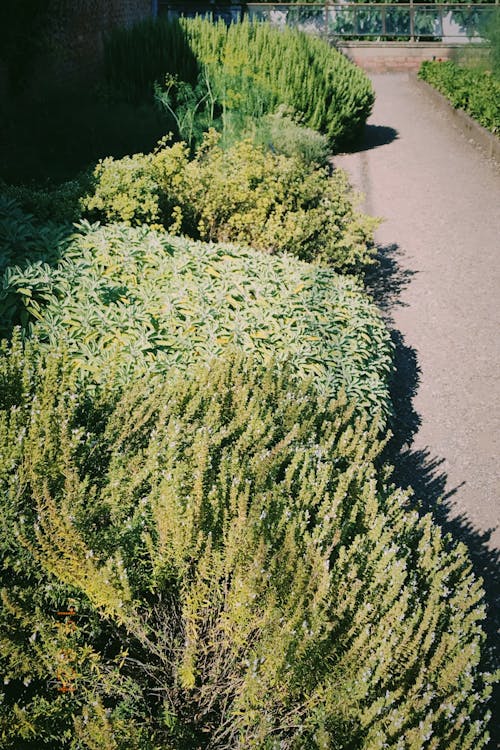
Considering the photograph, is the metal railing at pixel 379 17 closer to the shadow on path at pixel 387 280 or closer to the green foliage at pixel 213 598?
the shadow on path at pixel 387 280

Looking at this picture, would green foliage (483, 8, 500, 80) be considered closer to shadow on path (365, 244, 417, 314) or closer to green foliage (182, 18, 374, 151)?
green foliage (182, 18, 374, 151)

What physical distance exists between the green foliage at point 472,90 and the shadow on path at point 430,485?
724 cm

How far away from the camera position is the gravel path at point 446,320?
4352 mm

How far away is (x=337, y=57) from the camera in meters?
12.8

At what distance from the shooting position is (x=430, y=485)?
448 centimetres

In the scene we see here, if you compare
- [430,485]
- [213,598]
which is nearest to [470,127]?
[430,485]

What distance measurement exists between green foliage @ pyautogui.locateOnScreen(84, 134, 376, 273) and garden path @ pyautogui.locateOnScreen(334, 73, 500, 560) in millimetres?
813

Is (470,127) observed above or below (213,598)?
above

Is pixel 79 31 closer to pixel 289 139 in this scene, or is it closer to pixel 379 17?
pixel 289 139

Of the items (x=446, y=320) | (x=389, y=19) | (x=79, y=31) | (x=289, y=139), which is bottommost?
(x=446, y=320)

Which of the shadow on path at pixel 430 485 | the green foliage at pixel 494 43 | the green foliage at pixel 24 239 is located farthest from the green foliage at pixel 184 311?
the green foliage at pixel 494 43

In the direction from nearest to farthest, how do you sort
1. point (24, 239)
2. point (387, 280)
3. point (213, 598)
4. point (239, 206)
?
point (213, 598)
point (24, 239)
point (239, 206)
point (387, 280)

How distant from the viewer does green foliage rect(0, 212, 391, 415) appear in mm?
4145

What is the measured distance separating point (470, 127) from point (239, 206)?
8.46 metres
